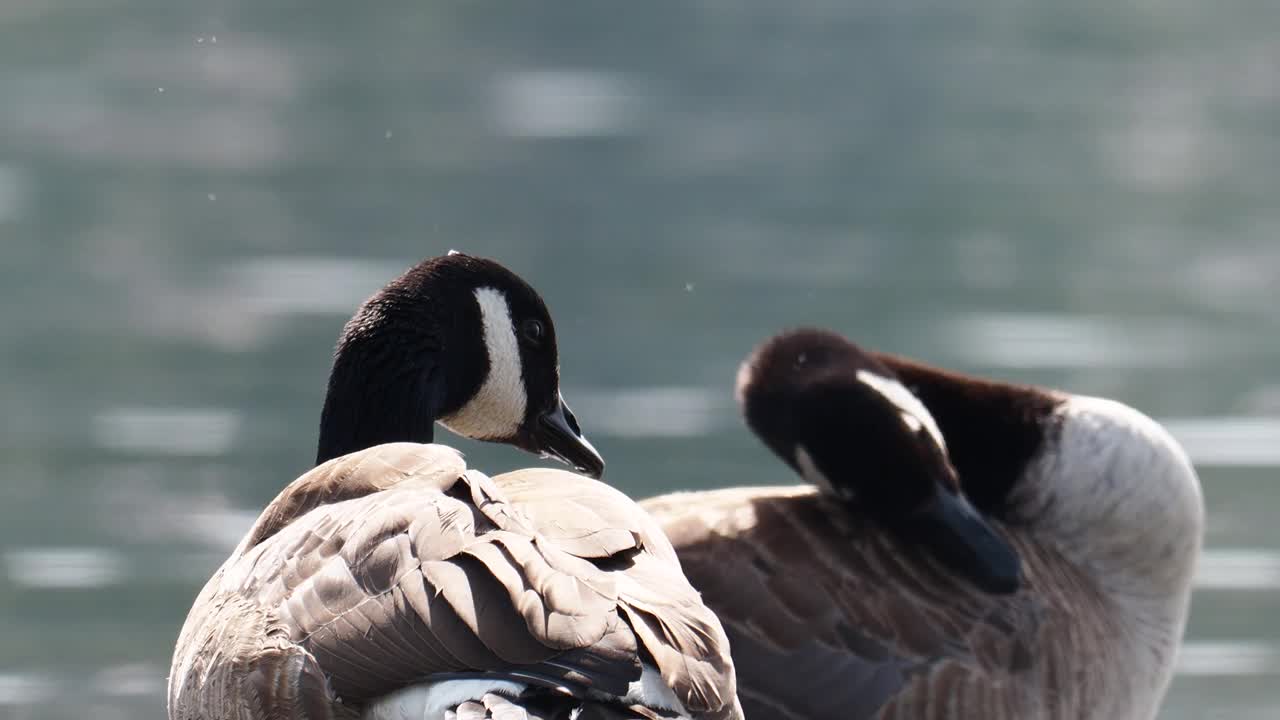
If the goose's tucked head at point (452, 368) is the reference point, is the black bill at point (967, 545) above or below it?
below

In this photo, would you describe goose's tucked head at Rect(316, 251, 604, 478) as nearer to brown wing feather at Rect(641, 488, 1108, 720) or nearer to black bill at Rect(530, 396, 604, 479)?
black bill at Rect(530, 396, 604, 479)

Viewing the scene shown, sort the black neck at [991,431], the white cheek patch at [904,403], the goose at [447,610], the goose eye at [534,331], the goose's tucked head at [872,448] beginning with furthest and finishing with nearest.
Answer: the black neck at [991,431] → the white cheek patch at [904,403] → the goose's tucked head at [872,448] → the goose eye at [534,331] → the goose at [447,610]

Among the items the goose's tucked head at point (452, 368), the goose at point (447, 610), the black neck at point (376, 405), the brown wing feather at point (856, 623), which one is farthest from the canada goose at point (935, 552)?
the goose at point (447, 610)

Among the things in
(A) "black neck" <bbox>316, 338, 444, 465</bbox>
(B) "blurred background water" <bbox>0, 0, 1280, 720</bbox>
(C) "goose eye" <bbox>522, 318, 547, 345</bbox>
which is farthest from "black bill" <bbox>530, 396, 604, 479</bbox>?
(B) "blurred background water" <bbox>0, 0, 1280, 720</bbox>

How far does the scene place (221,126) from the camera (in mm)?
10469

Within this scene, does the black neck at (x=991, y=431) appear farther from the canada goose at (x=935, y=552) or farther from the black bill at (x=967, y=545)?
the black bill at (x=967, y=545)

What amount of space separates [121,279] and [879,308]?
3.48 metres

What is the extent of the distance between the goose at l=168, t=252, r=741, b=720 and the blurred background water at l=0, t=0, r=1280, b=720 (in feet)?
8.63

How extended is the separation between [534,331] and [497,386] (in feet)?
0.47

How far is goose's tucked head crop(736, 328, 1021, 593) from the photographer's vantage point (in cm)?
436

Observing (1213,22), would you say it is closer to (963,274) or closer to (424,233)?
(963,274)

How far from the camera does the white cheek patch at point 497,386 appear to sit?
4.18m

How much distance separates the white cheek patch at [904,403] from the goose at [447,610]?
128cm

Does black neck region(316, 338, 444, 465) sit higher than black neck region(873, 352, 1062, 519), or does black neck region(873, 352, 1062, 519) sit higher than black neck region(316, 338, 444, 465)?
black neck region(316, 338, 444, 465)
